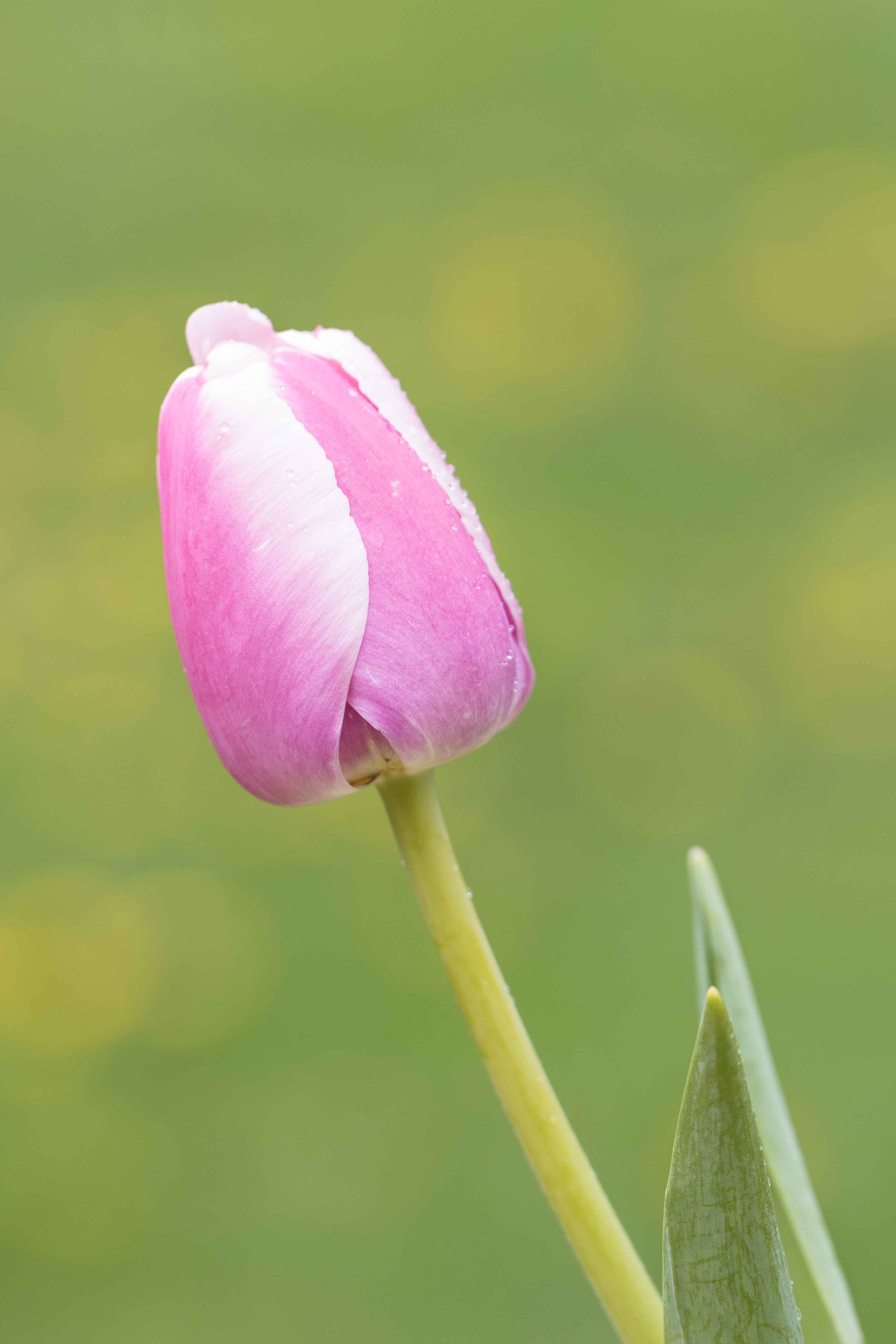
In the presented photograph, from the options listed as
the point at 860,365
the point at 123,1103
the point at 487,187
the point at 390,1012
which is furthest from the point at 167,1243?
the point at 487,187

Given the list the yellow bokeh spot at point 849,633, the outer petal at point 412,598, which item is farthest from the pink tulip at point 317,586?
the yellow bokeh spot at point 849,633

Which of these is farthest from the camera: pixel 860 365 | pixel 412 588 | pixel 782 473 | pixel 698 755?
pixel 860 365

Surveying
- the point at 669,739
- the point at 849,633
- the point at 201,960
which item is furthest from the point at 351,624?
the point at 849,633

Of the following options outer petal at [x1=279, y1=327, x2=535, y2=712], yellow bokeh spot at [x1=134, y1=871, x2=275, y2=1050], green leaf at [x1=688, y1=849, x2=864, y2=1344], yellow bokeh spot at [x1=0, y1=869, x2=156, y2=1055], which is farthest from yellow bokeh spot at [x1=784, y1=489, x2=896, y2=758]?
outer petal at [x1=279, y1=327, x2=535, y2=712]

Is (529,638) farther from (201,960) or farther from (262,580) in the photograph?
(262,580)

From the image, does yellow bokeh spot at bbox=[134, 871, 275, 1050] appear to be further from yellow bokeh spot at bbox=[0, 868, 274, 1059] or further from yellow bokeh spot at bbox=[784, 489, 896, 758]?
yellow bokeh spot at bbox=[784, 489, 896, 758]

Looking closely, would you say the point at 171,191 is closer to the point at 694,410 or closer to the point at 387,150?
the point at 387,150

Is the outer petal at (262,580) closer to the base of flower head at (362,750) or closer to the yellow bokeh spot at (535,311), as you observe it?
the base of flower head at (362,750)
